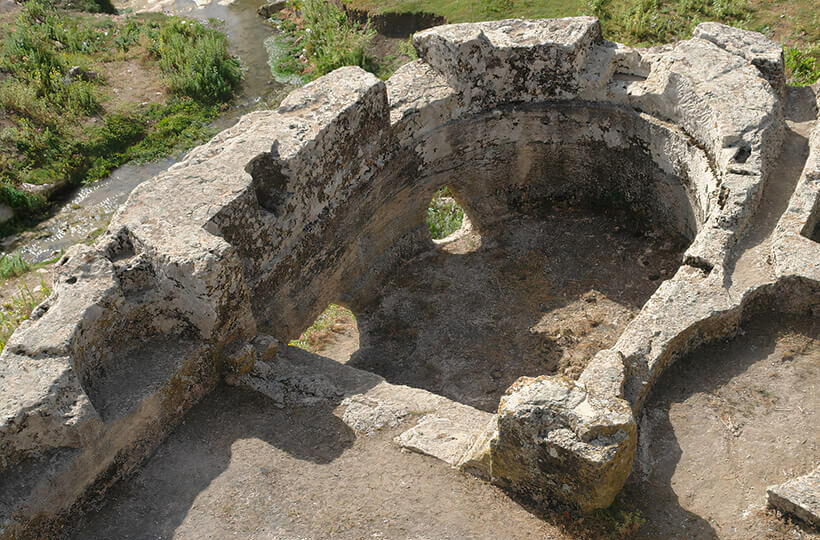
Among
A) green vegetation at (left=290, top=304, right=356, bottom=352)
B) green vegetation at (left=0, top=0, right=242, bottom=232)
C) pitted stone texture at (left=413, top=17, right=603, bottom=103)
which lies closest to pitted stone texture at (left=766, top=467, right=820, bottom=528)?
pitted stone texture at (left=413, top=17, right=603, bottom=103)

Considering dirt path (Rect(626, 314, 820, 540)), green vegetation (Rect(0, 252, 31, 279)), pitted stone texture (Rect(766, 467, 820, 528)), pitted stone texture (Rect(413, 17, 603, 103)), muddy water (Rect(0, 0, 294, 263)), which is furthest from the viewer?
muddy water (Rect(0, 0, 294, 263))

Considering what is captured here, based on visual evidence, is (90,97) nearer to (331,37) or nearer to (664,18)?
(331,37)

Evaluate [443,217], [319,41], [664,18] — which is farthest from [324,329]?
[319,41]

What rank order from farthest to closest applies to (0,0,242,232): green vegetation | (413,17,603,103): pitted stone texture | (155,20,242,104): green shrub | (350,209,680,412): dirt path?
(155,20,242,104): green shrub
(0,0,242,232): green vegetation
(413,17,603,103): pitted stone texture
(350,209,680,412): dirt path

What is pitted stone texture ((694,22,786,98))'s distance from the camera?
23.6ft

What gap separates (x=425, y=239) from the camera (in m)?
8.93

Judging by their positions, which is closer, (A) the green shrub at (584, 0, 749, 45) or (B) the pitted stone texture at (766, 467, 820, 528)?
(B) the pitted stone texture at (766, 467, 820, 528)

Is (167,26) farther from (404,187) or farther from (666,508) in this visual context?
(666,508)

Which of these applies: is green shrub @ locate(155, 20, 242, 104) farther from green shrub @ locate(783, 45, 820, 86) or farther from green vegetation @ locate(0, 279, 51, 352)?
green shrub @ locate(783, 45, 820, 86)

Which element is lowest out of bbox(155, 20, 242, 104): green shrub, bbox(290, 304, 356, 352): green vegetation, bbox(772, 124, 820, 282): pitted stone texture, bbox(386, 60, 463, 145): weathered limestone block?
bbox(290, 304, 356, 352): green vegetation

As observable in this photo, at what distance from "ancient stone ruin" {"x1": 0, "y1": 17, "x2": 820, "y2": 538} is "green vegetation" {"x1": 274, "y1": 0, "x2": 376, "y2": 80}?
8.01 metres

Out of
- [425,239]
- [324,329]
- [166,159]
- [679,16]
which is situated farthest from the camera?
[166,159]

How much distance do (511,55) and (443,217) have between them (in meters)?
4.11

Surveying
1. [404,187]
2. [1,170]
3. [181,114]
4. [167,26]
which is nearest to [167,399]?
[404,187]
